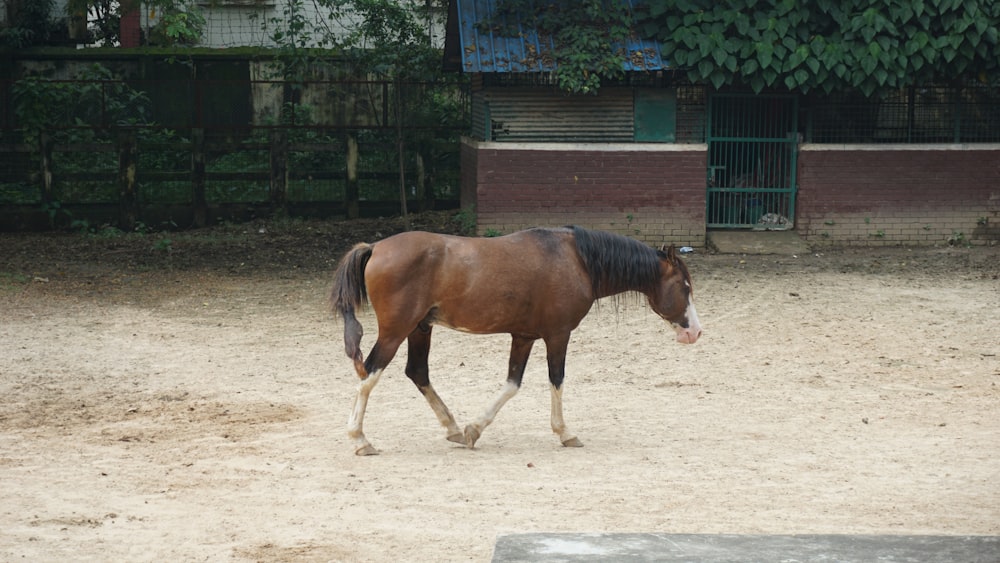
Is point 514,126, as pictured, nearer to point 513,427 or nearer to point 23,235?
point 23,235

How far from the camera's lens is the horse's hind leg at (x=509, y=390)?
23.9 ft

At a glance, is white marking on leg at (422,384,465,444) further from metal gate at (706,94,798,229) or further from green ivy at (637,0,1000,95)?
metal gate at (706,94,798,229)

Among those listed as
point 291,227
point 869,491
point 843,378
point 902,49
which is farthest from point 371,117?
point 869,491

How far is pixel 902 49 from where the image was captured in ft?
51.0

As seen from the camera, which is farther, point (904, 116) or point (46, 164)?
point (46, 164)

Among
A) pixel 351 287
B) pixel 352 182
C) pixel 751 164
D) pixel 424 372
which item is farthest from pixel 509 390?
pixel 352 182

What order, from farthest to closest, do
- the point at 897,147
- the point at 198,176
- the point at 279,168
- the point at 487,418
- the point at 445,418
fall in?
the point at 279,168 < the point at 198,176 < the point at 897,147 < the point at 445,418 < the point at 487,418

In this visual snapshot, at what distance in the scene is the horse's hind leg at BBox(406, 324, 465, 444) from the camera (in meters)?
7.37

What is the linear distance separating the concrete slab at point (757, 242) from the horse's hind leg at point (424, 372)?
Result: 938 cm

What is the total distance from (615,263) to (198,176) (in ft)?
40.5

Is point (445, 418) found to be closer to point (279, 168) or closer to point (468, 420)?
point (468, 420)

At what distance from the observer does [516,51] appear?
15.9 meters

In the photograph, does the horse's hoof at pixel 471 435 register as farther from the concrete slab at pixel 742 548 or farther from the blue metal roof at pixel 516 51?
the blue metal roof at pixel 516 51

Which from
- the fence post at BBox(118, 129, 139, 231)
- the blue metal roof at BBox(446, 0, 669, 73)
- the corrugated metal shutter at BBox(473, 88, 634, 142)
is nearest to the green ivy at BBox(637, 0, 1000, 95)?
the blue metal roof at BBox(446, 0, 669, 73)
